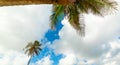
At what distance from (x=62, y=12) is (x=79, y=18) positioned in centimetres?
200

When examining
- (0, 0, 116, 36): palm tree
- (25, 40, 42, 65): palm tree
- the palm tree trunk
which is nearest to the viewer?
the palm tree trunk

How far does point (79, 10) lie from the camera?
50.6 feet

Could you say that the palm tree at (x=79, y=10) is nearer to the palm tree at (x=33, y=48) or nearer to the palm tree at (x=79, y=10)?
the palm tree at (x=79, y=10)

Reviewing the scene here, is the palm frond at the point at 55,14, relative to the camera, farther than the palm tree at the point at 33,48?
No

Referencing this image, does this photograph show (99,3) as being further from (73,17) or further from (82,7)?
(73,17)

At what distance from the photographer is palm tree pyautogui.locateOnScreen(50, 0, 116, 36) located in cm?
1400

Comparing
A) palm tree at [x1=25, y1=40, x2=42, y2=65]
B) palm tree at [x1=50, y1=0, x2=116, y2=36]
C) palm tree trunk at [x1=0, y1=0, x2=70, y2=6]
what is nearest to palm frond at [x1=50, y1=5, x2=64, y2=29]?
palm tree at [x1=50, y1=0, x2=116, y2=36]

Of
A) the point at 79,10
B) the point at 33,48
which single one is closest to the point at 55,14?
the point at 79,10

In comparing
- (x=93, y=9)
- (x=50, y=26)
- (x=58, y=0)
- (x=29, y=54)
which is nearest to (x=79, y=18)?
(x=93, y=9)

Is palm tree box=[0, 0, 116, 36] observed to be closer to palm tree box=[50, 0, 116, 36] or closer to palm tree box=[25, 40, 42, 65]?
palm tree box=[50, 0, 116, 36]

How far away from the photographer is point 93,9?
14.9m

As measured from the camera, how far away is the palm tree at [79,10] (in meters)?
14.0

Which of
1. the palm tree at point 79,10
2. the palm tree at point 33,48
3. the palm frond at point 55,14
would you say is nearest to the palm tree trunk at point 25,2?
the palm tree at point 79,10

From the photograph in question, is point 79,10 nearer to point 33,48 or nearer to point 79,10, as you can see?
point 79,10
